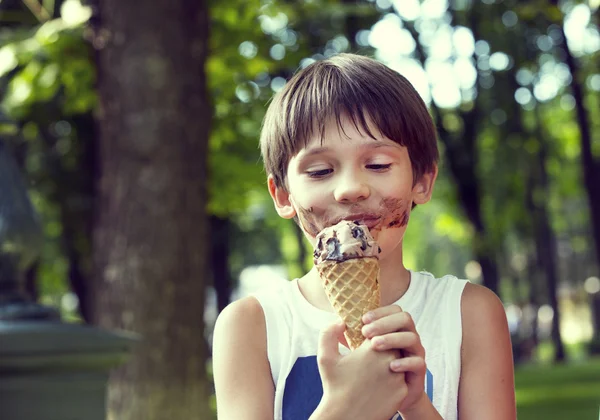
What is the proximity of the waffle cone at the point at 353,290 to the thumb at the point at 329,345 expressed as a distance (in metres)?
0.06

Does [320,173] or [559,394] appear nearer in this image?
[320,173]

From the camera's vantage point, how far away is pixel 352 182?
224 centimetres

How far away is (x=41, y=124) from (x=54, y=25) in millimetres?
7312

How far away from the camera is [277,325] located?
241 centimetres

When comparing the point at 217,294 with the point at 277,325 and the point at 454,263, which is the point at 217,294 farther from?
the point at 454,263

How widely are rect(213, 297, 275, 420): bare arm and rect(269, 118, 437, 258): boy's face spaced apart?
0.27 m

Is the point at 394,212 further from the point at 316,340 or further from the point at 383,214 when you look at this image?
the point at 316,340

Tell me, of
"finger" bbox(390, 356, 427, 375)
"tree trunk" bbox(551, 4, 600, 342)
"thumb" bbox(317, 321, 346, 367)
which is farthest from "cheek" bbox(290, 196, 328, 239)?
"tree trunk" bbox(551, 4, 600, 342)

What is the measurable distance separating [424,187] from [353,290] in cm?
55

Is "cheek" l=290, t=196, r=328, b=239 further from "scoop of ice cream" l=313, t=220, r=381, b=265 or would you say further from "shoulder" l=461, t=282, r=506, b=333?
"shoulder" l=461, t=282, r=506, b=333

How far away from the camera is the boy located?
7.53ft

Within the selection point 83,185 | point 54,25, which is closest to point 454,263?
point 83,185

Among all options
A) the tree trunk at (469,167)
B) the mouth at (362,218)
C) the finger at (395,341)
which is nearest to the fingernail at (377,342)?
the finger at (395,341)

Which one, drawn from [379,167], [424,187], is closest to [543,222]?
[424,187]
